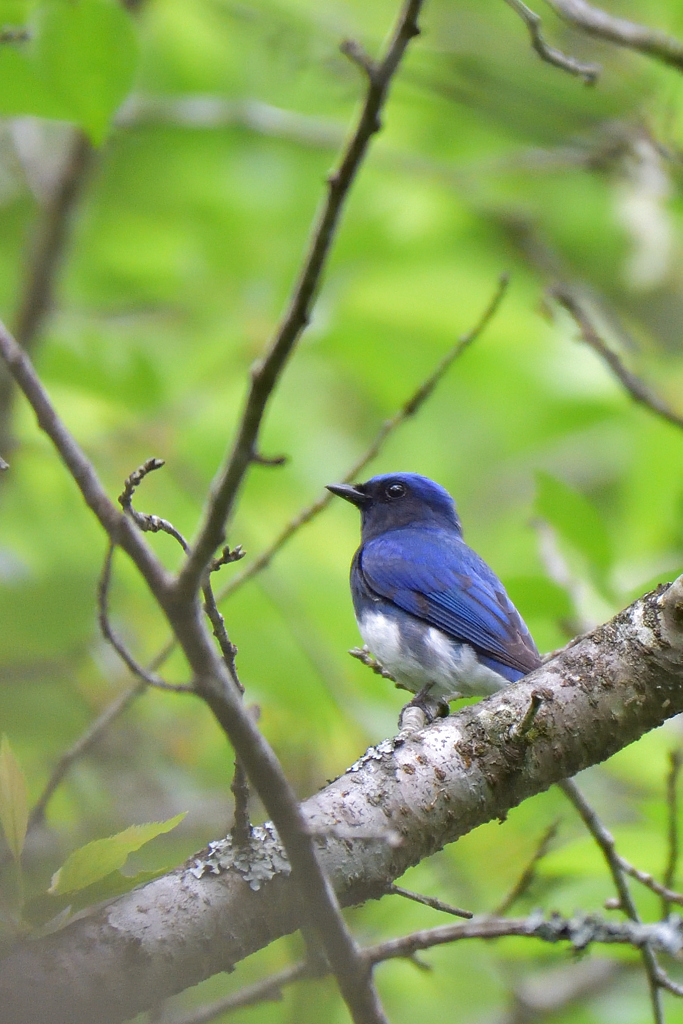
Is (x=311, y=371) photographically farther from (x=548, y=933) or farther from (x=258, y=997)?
(x=548, y=933)

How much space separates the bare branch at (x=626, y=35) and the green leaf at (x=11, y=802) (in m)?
2.55

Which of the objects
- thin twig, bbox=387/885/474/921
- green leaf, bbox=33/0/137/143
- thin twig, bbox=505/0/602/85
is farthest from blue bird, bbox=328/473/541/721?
green leaf, bbox=33/0/137/143

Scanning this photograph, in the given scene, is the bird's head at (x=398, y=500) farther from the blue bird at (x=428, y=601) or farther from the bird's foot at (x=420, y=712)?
the bird's foot at (x=420, y=712)

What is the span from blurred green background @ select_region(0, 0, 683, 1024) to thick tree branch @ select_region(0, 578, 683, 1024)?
0.60 meters

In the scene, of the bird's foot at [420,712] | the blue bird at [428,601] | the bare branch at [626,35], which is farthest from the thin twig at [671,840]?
the bare branch at [626,35]

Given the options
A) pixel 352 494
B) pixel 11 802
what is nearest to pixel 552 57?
pixel 11 802

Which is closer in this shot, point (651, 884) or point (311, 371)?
point (651, 884)

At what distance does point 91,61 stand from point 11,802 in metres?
1.93

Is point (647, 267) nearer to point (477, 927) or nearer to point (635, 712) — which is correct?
point (635, 712)

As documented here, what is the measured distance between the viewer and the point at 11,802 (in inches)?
85.2

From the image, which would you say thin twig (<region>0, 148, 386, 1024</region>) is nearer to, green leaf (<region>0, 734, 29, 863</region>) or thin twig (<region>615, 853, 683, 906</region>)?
green leaf (<region>0, 734, 29, 863</region>)

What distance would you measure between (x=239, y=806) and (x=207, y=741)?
3404 millimetres

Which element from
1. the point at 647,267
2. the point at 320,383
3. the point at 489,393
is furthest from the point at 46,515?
the point at 647,267

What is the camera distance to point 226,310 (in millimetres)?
5480
